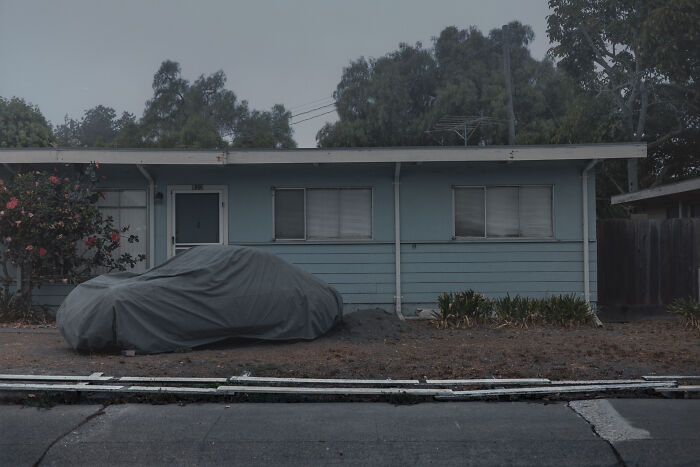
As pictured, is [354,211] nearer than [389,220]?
No

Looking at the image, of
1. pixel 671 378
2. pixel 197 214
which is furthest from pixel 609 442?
pixel 197 214

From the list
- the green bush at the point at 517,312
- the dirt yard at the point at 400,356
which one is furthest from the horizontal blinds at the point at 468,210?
the dirt yard at the point at 400,356

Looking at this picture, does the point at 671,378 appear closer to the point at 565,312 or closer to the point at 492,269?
the point at 565,312

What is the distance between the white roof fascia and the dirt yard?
510 cm

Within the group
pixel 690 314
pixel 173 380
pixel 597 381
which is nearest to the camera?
pixel 173 380

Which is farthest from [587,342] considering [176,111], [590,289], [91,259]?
[176,111]

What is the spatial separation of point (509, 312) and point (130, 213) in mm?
6735

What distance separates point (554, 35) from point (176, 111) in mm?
23503

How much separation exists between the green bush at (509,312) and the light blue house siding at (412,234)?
34.3 inches

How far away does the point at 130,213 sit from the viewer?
11414 mm

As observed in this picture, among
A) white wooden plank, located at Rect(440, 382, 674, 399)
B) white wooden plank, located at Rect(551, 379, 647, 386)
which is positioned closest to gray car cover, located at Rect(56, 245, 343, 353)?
white wooden plank, located at Rect(440, 382, 674, 399)

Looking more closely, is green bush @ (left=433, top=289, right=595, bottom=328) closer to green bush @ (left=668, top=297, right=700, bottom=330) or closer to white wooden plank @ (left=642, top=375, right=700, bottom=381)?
green bush @ (left=668, top=297, right=700, bottom=330)

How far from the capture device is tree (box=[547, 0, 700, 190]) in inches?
781

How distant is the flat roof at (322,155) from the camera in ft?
34.7
